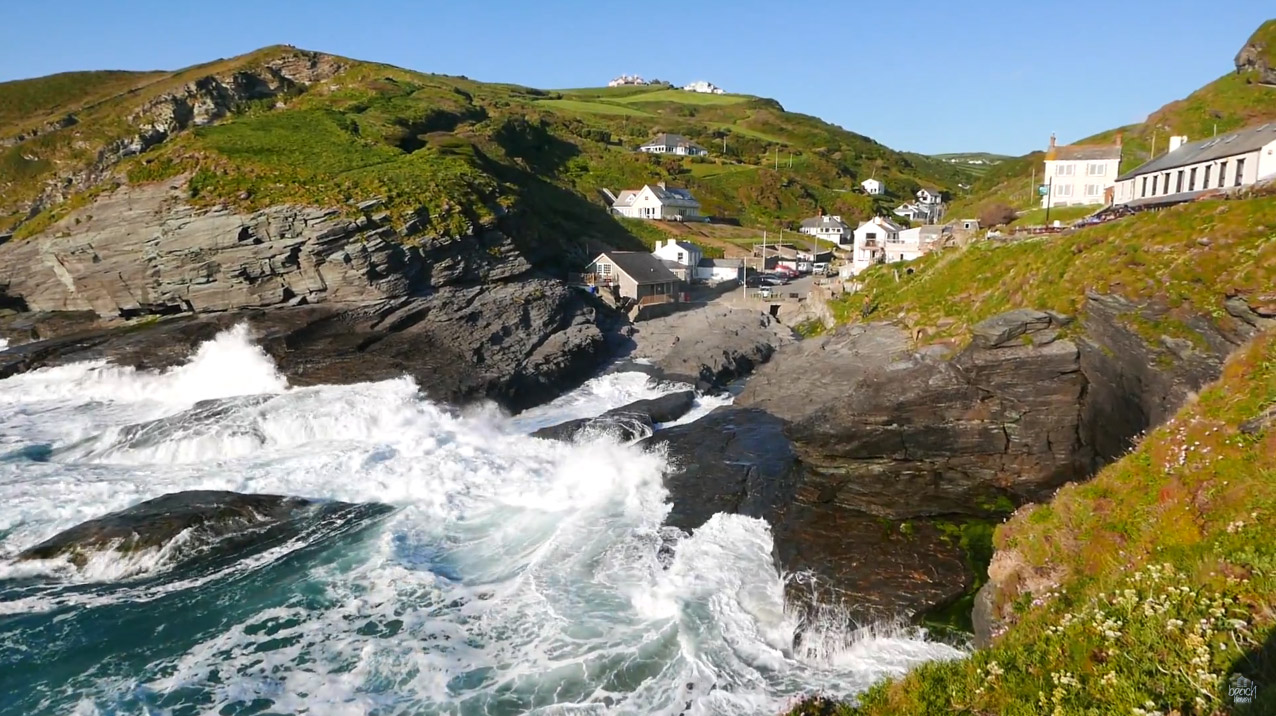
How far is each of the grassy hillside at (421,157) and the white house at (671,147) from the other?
143 inches

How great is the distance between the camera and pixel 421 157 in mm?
58375

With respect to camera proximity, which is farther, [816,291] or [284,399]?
[816,291]

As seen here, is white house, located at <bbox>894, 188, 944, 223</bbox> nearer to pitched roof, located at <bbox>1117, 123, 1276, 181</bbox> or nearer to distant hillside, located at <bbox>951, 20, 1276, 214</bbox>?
distant hillside, located at <bbox>951, 20, 1276, 214</bbox>

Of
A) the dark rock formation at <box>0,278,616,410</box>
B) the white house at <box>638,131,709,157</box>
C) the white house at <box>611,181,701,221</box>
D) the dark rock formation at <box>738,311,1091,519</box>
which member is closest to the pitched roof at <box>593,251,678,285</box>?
the dark rock formation at <box>0,278,616,410</box>

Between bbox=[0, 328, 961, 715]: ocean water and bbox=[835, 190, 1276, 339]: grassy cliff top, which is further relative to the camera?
bbox=[835, 190, 1276, 339]: grassy cliff top

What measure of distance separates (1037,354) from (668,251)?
4934cm

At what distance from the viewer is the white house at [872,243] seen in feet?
196

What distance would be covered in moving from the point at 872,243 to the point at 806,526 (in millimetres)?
50639

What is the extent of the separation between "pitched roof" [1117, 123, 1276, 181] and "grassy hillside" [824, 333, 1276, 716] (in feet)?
60.2

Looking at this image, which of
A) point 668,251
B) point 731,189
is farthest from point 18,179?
point 731,189

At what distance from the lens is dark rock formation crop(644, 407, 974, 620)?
17.6 m

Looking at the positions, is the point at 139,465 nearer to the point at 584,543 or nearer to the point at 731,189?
the point at 584,543

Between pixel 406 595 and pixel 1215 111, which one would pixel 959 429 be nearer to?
pixel 406 595

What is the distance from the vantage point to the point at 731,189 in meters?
116
